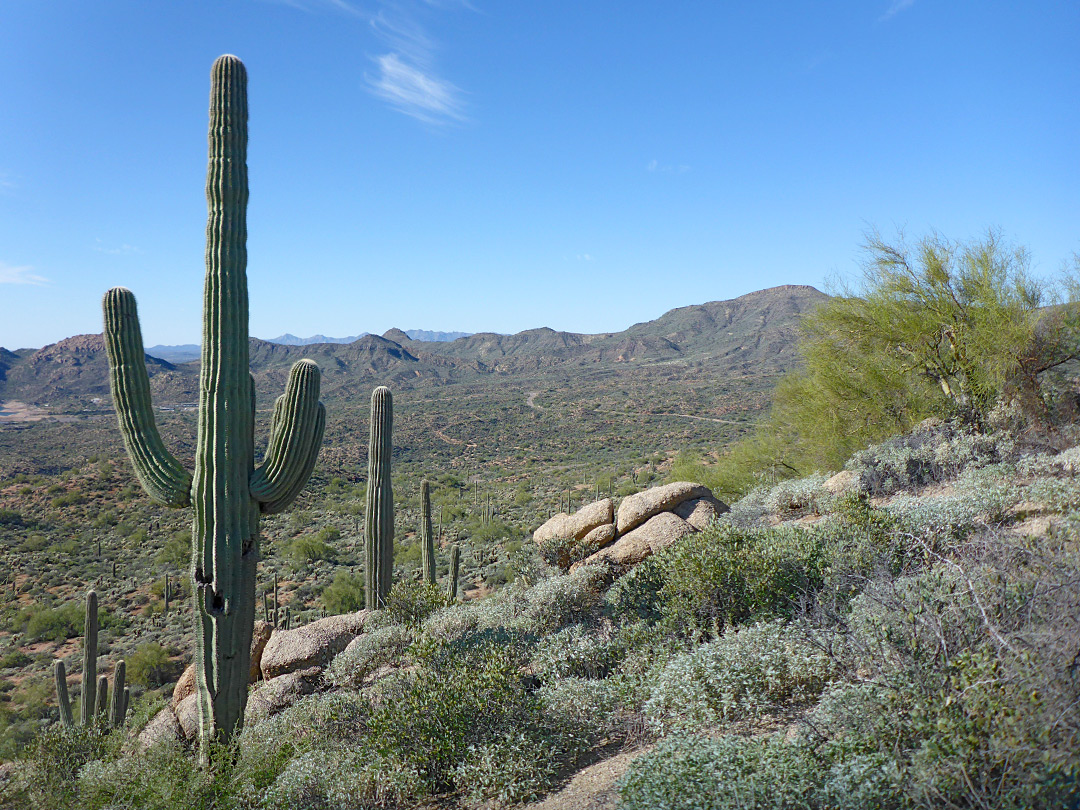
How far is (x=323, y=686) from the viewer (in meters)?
7.84

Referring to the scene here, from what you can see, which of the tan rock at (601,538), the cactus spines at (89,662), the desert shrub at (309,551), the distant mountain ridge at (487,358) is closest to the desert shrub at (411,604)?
the tan rock at (601,538)

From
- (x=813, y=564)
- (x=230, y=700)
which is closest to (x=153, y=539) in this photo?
(x=230, y=700)

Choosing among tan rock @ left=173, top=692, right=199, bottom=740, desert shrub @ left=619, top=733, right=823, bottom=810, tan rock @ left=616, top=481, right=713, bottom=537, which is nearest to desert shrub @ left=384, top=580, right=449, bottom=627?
tan rock @ left=173, top=692, right=199, bottom=740

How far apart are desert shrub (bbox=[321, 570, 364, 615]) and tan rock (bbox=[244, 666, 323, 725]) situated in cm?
813

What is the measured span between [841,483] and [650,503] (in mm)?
3950

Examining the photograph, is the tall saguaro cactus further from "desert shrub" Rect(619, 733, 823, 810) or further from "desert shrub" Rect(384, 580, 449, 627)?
"desert shrub" Rect(619, 733, 823, 810)

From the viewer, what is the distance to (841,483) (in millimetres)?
10852

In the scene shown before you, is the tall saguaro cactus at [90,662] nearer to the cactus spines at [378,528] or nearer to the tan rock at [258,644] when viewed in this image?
the tan rock at [258,644]

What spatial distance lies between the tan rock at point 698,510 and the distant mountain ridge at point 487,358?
5184 centimetres

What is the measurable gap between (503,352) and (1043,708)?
407 feet

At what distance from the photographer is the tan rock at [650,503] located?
30.9 feet

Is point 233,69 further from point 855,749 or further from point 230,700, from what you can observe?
point 855,749

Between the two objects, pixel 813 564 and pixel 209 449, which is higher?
pixel 209 449

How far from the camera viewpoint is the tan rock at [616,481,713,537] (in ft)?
30.9
